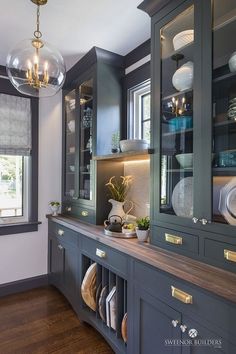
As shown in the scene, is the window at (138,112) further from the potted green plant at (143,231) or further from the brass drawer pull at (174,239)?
the brass drawer pull at (174,239)

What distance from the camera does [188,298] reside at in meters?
1.12

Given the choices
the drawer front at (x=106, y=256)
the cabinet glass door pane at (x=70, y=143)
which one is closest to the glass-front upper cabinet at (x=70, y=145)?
the cabinet glass door pane at (x=70, y=143)

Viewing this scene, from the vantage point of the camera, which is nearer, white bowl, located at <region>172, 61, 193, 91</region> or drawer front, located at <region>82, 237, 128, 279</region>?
white bowl, located at <region>172, 61, 193, 91</region>

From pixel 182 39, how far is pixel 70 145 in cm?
179

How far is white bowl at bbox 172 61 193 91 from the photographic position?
1432 mm

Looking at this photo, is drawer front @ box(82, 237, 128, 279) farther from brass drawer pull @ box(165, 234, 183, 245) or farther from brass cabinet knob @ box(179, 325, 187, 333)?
brass cabinet knob @ box(179, 325, 187, 333)

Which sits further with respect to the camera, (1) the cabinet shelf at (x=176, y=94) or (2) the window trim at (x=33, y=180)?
(2) the window trim at (x=33, y=180)

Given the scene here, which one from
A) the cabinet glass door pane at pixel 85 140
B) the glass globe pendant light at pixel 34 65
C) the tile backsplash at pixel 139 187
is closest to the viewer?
the glass globe pendant light at pixel 34 65

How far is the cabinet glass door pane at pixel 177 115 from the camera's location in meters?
1.44

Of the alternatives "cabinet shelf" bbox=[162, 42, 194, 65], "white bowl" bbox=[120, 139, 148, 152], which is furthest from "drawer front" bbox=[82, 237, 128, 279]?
"cabinet shelf" bbox=[162, 42, 194, 65]

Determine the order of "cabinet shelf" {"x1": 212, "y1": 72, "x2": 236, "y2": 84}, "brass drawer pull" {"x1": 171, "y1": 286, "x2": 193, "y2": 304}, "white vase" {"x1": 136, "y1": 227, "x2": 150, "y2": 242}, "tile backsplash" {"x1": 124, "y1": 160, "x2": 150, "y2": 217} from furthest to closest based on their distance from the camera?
"tile backsplash" {"x1": 124, "y1": 160, "x2": 150, "y2": 217}, "white vase" {"x1": 136, "y1": 227, "x2": 150, "y2": 242}, "cabinet shelf" {"x1": 212, "y1": 72, "x2": 236, "y2": 84}, "brass drawer pull" {"x1": 171, "y1": 286, "x2": 193, "y2": 304}

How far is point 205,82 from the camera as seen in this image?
4.23 ft

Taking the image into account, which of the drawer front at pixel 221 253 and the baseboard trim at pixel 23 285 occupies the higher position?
the drawer front at pixel 221 253

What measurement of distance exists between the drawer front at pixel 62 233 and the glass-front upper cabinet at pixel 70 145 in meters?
0.37
